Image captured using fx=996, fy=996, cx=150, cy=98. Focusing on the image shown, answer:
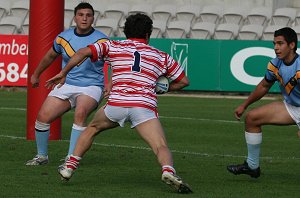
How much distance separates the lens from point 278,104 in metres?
10.8

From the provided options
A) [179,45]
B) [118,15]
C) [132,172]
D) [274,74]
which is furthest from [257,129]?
[118,15]

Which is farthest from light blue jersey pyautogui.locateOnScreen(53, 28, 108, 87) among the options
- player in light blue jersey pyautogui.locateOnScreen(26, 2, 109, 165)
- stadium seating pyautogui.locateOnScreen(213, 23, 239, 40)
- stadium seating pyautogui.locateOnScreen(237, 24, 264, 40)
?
stadium seating pyautogui.locateOnScreen(213, 23, 239, 40)

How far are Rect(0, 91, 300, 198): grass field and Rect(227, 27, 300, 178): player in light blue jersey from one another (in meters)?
0.31

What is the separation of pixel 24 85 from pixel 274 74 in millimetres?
16712

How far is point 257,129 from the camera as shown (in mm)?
10867

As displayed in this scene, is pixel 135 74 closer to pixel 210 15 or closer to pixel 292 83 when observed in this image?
pixel 292 83

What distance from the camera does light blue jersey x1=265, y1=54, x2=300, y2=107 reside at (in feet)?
34.1

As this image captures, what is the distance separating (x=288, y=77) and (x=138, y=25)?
1.80 metres

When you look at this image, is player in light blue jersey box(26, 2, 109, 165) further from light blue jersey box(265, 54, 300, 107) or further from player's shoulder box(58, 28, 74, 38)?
light blue jersey box(265, 54, 300, 107)

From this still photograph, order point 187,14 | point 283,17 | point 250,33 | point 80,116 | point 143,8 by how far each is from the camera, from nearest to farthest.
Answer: point 80,116 → point 250,33 → point 283,17 → point 187,14 → point 143,8

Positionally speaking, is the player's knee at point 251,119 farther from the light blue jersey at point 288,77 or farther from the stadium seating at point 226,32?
the stadium seating at point 226,32

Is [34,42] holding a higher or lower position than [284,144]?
higher

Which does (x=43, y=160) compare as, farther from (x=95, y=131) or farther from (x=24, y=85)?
(x=24, y=85)

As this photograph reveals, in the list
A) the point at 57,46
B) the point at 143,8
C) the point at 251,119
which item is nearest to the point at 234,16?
the point at 143,8
